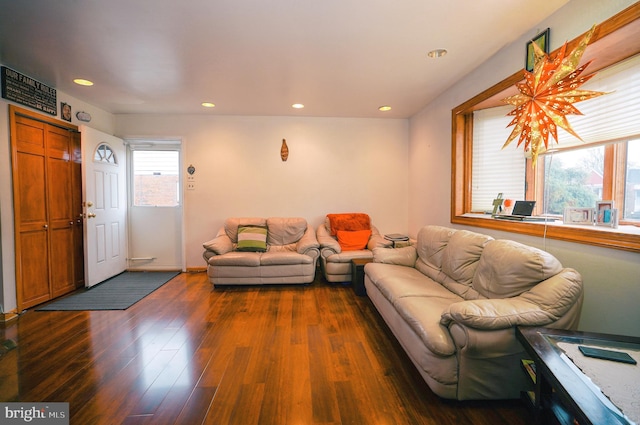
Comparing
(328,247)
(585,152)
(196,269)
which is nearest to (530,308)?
(585,152)

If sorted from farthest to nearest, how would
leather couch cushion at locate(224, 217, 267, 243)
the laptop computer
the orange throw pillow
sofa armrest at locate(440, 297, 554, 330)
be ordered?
leather couch cushion at locate(224, 217, 267, 243), the orange throw pillow, the laptop computer, sofa armrest at locate(440, 297, 554, 330)

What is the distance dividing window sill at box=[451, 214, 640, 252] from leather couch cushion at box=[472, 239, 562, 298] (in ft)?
0.98

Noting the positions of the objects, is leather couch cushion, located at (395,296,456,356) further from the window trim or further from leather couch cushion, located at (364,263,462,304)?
the window trim

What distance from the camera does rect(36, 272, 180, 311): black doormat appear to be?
10.2 ft

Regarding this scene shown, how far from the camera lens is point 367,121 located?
465 centimetres

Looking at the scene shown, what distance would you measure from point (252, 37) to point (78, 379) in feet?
9.14

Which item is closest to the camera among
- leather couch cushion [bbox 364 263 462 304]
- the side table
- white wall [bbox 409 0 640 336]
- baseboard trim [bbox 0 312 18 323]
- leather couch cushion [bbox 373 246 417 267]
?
white wall [bbox 409 0 640 336]

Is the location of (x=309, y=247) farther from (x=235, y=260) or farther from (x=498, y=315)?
(x=498, y=315)

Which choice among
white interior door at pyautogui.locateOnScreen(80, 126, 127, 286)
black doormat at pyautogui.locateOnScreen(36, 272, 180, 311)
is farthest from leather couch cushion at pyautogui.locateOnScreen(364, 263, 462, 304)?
white interior door at pyautogui.locateOnScreen(80, 126, 127, 286)

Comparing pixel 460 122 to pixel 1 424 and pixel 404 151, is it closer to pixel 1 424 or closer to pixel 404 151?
pixel 404 151

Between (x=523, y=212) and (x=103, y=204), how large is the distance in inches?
201

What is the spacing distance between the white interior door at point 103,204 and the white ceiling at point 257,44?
72 centimetres

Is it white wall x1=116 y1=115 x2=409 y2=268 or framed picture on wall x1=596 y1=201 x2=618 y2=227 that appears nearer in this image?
framed picture on wall x1=596 y1=201 x2=618 y2=227

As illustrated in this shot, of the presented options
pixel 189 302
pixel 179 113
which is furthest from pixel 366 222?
pixel 179 113
